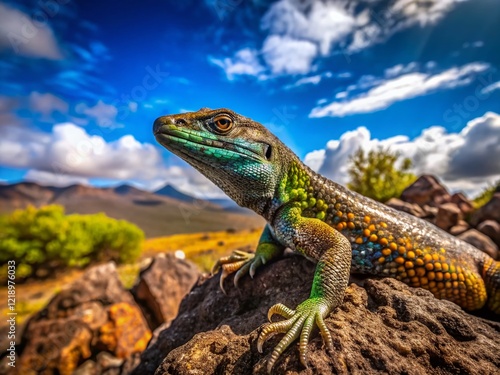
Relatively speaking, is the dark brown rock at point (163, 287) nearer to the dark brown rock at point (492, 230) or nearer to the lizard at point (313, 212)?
the lizard at point (313, 212)

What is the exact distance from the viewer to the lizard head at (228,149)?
4.22 meters

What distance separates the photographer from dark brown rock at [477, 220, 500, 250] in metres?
12.3

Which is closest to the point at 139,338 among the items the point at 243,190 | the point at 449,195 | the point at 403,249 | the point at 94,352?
the point at 94,352

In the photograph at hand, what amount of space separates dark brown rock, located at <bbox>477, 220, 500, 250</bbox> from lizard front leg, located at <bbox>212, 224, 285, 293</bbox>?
1200 cm

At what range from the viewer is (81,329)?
31.3 ft

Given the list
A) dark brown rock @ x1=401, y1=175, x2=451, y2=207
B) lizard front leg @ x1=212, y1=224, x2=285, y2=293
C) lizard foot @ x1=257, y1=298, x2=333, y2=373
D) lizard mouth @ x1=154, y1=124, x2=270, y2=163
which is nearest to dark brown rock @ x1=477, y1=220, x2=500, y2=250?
dark brown rock @ x1=401, y1=175, x2=451, y2=207

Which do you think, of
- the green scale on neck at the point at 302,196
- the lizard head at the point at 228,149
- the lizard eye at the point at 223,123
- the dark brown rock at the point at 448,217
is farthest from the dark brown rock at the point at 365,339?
the dark brown rock at the point at 448,217

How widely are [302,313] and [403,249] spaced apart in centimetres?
213

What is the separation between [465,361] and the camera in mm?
3045

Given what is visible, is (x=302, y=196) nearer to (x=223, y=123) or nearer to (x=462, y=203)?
(x=223, y=123)

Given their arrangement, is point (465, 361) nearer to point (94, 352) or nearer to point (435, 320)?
point (435, 320)

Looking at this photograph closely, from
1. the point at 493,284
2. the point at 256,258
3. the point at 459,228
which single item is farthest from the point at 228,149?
the point at 459,228

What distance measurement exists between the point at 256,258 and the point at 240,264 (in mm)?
382

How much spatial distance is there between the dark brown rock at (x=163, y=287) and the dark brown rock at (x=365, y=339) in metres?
7.24
